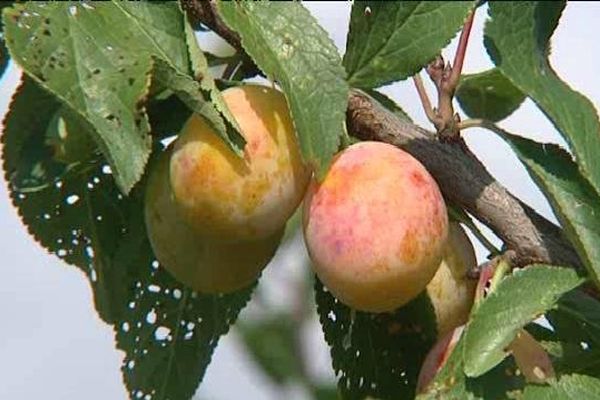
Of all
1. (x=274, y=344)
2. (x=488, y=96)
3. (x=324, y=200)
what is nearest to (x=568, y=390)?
(x=324, y=200)

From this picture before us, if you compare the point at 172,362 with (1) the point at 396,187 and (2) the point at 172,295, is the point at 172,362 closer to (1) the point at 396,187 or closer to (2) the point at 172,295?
(2) the point at 172,295

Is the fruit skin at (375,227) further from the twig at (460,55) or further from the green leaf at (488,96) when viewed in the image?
the green leaf at (488,96)

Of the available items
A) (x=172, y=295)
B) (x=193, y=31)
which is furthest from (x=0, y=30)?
(x=172, y=295)

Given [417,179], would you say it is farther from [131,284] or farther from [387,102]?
[131,284]

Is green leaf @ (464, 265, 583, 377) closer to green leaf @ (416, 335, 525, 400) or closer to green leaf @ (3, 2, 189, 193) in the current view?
green leaf @ (416, 335, 525, 400)

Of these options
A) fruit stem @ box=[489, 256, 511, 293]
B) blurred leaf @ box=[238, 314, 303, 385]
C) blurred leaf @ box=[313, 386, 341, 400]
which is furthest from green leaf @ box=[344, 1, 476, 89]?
blurred leaf @ box=[238, 314, 303, 385]

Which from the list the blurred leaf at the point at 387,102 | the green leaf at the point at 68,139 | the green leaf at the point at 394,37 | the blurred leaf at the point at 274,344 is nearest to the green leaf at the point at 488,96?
the blurred leaf at the point at 387,102
